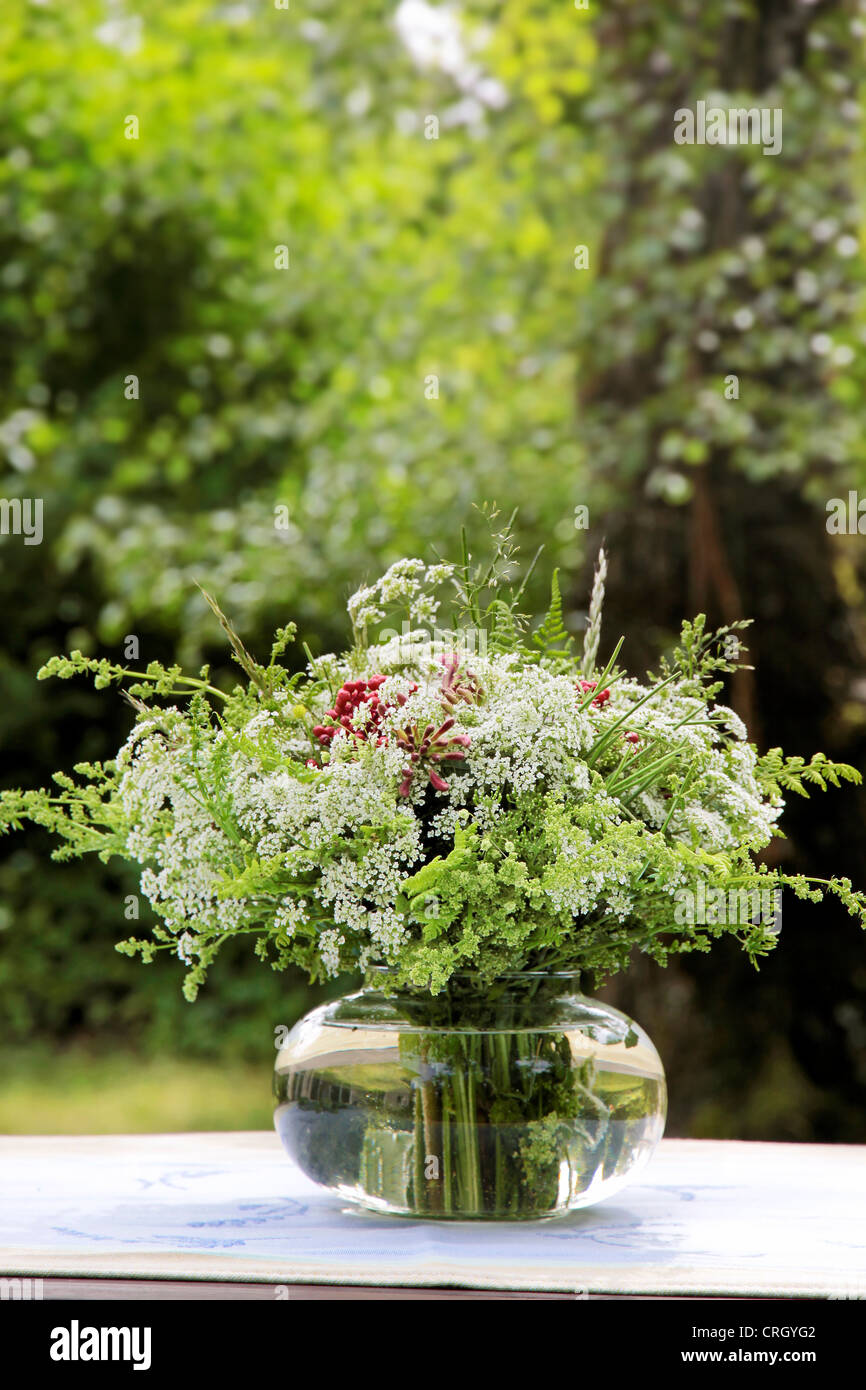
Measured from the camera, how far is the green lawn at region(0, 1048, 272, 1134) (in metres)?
3.73

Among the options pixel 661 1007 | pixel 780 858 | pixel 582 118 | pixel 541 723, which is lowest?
pixel 661 1007

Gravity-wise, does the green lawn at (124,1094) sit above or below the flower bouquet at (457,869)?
below

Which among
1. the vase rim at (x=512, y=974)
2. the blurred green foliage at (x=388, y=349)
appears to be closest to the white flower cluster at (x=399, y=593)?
the vase rim at (x=512, y=974)

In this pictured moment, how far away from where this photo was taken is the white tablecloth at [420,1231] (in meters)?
1.00

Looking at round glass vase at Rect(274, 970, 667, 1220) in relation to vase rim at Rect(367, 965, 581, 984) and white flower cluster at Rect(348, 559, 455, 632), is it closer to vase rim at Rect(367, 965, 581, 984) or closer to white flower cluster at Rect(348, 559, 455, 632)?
vase rim at Rect(367, 965, 581, 984)

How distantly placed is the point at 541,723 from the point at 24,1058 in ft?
10.4

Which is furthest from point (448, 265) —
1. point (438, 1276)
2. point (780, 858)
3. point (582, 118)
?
point (438, 1276)

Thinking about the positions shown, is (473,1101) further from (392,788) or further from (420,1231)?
(392,788)

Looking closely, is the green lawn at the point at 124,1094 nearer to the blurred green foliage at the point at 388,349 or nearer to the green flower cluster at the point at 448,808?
the blurred green foliage at the point at 388,349

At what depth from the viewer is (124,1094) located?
380 centimetres

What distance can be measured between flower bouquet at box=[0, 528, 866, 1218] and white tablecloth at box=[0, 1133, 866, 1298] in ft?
0.18

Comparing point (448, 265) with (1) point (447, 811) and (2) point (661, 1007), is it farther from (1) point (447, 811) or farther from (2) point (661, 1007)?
(1) point (447, 811)

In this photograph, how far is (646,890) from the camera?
109 cm
